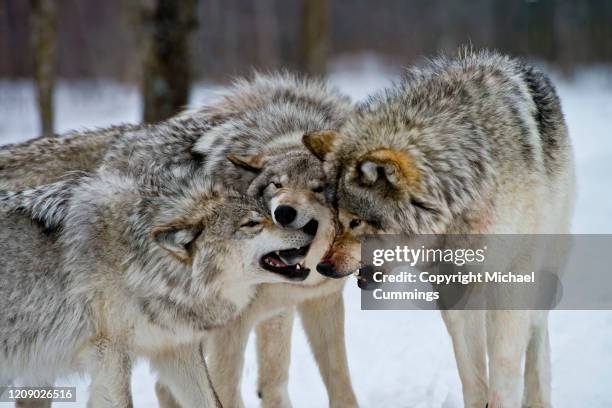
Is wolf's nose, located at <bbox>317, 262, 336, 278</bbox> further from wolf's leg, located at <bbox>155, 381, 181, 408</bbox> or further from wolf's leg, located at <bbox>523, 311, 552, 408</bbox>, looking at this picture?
wolf's leg, located at <bbox>155, 381, 181, 408</bbox>

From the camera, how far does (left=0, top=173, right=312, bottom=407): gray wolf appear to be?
3.92m

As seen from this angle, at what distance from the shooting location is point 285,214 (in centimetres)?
380

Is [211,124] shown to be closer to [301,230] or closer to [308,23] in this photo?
[301,230]

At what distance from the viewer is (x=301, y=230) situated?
3.87m

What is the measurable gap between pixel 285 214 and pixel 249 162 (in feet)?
1.72

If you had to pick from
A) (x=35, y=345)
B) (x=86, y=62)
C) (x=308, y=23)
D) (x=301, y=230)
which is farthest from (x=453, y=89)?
(x=86, y=62)

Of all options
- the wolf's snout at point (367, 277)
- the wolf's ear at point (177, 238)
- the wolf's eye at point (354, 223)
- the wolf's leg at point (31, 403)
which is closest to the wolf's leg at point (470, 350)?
the wolf's snout at point (367, 277)

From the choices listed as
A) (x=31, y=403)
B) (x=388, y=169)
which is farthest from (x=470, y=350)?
(x=31, y=403)

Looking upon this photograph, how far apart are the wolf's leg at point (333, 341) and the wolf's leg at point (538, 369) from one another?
100cm

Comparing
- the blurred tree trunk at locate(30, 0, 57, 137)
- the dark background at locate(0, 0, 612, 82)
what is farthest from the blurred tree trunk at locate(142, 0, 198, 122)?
the dark background at locate(0, 0, 612, 82)

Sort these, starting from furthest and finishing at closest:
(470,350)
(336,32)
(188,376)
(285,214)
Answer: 1. (336,32)
2. (470,350)
3. (188,376)
4. (285,214)

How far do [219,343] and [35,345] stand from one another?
95 cm

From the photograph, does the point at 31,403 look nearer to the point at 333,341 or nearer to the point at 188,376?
the point at 188,376

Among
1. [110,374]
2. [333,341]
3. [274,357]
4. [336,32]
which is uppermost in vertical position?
[336,32]
